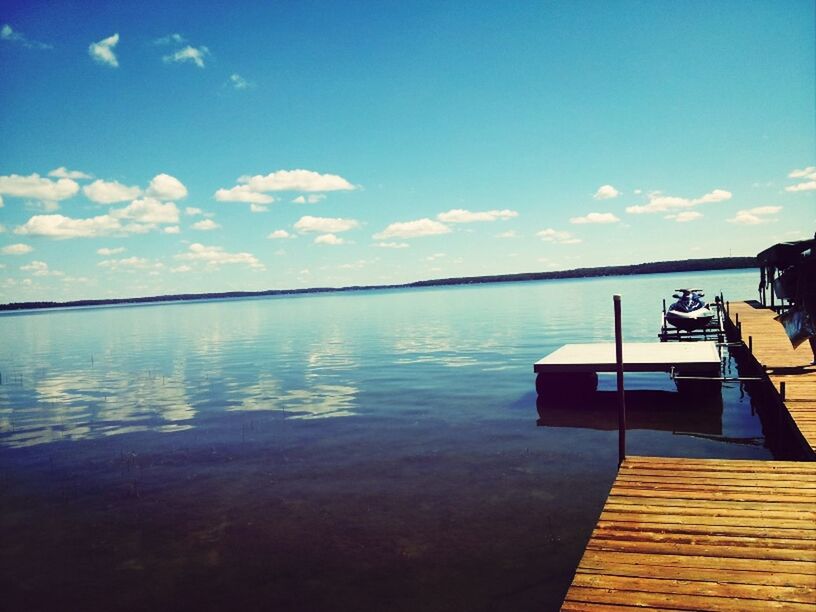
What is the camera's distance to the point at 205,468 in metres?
14.5

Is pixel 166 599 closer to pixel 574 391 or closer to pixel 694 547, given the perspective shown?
pixel 694 547

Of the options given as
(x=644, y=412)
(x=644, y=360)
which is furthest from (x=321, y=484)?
(x=644, y=360)

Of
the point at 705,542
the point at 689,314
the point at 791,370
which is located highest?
the point at 689,314

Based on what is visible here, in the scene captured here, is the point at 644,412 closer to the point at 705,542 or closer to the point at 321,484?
the point at 321,484

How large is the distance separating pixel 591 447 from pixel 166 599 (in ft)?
34.0

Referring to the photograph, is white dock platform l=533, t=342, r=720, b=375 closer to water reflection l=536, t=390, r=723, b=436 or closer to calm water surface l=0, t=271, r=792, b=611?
water reflection l=536, t=390, r=723, b=436

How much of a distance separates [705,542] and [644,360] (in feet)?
44.2

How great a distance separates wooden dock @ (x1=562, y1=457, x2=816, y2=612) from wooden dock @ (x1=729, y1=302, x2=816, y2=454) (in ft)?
8.83

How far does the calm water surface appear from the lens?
8828mm

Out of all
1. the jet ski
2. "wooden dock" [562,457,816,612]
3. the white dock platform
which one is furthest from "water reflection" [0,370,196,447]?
the jet ski

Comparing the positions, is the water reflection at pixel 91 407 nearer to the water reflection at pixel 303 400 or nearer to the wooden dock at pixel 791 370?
the water reflection at pixel 303 400

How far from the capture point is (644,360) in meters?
19.2

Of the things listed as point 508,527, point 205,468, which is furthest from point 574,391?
point 205,468

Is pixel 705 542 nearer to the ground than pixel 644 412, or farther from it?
farther from it
